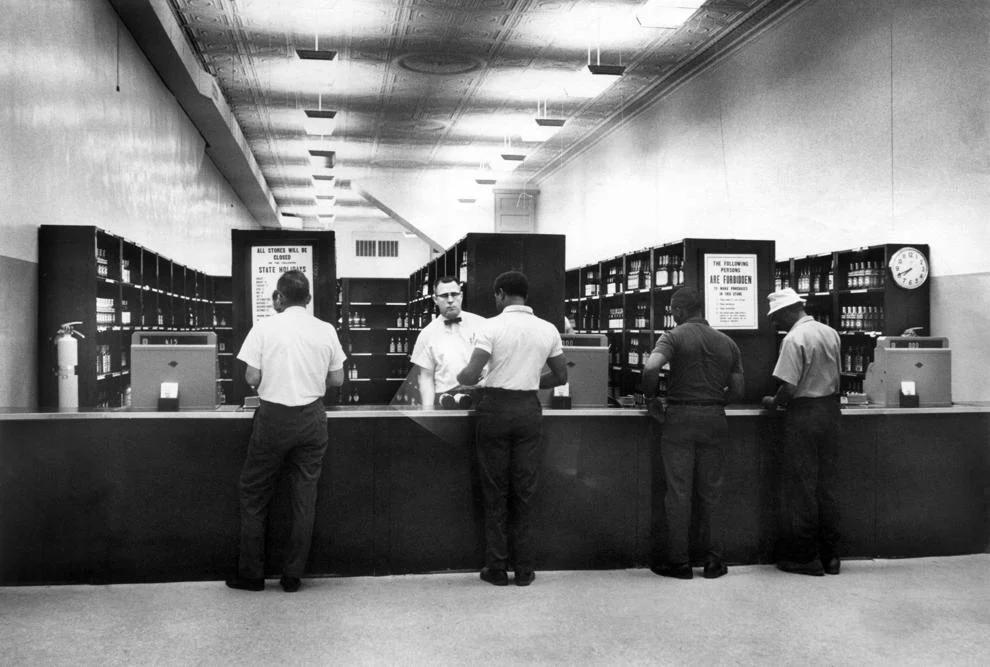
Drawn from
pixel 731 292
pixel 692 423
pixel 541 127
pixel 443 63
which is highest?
pixel 443 63

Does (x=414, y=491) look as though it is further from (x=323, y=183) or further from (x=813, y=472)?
(x=323, y=183)

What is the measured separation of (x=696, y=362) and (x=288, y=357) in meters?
2.26

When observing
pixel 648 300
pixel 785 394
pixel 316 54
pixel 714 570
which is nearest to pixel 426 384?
pixel 714 570

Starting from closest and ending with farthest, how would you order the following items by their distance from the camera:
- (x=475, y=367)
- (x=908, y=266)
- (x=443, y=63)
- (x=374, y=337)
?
(x=475, y=367) → (x=908, y=266) → (x=443, y=63) → (x=374, y=337)

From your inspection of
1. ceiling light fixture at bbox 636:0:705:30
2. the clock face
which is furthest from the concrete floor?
ceiling light fixture at bbox 636:0:705:30

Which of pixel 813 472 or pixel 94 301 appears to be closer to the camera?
pixel 813 472

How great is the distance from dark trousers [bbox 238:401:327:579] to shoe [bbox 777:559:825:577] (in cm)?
278

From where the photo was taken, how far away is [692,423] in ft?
15.9

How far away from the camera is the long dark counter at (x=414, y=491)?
182 inches

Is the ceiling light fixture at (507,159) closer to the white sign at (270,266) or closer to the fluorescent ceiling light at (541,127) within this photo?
the fluorescent ceiling light at (541,127)

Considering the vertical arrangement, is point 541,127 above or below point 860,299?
above

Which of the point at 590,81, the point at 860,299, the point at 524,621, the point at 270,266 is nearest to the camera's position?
the point at 524,621

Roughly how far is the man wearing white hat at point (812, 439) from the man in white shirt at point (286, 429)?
263 cm

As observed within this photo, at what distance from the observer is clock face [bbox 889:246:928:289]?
7.26 meters
